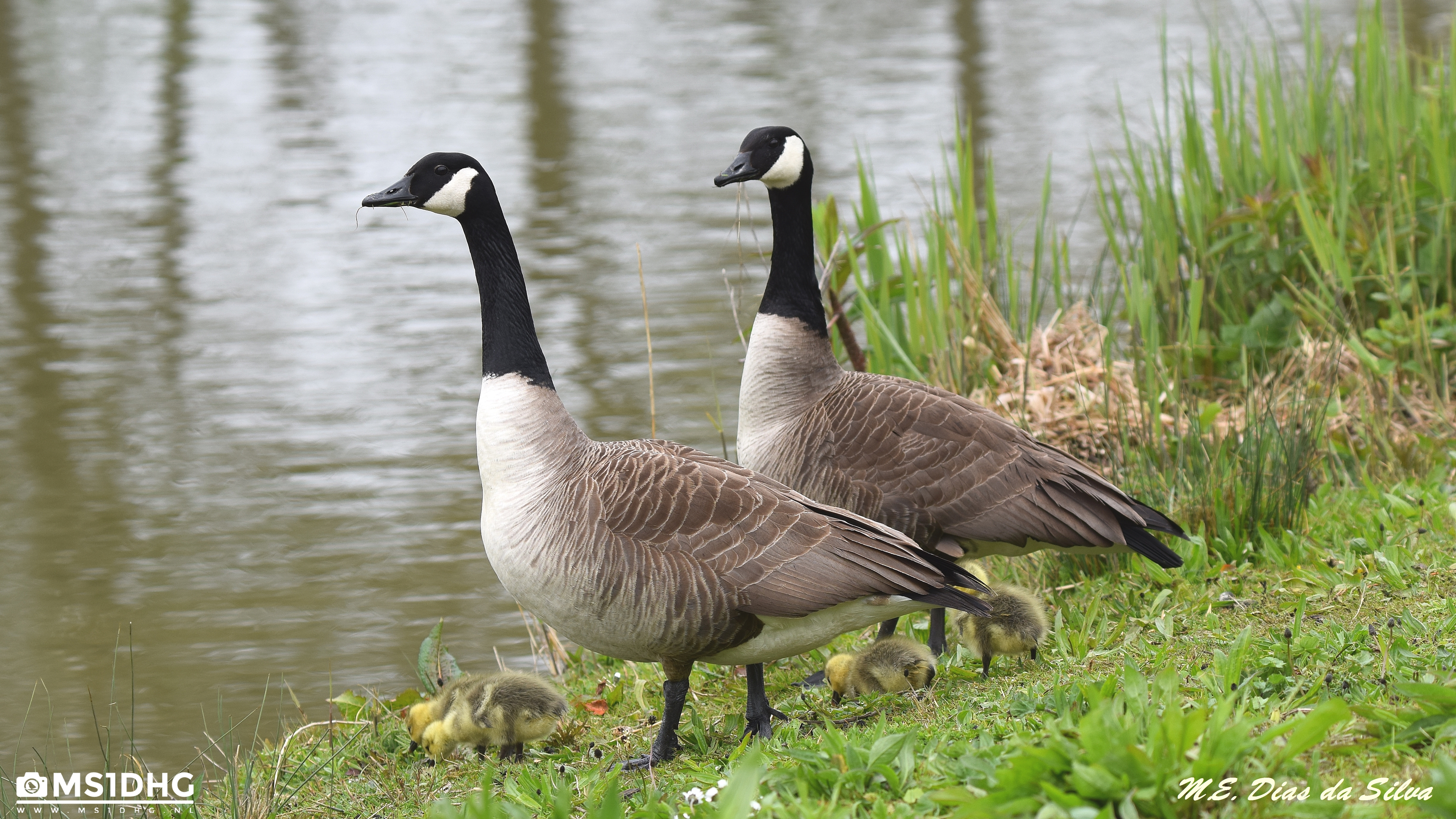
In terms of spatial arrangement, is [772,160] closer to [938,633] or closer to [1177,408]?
[938,633]

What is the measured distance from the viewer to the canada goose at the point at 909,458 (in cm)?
511

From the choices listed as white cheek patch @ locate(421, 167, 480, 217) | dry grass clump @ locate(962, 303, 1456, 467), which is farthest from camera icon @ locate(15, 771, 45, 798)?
dry grass clump @ locate(962, 303, 1456, 467)

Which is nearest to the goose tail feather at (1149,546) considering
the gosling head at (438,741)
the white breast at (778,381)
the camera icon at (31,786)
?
the white breast at (778,381)

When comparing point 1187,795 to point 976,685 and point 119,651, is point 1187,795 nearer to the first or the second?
point 976,685

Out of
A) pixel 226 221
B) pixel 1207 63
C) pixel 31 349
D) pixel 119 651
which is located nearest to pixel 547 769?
pixel 119 651

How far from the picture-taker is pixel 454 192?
5027 mm

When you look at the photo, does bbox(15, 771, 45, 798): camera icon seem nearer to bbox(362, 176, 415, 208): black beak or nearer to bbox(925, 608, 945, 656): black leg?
bbox(362, 176, 415, 208): black beak

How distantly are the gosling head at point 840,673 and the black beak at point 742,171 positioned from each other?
2071 mm

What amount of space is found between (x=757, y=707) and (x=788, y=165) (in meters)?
2.52

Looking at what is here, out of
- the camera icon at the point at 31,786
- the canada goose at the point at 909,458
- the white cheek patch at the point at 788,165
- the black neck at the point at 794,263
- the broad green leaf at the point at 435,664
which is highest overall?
the white cheek patch at the point at 788,165

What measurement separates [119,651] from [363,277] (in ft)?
19.6

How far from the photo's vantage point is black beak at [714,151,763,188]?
5738mm

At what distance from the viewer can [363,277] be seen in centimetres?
1226

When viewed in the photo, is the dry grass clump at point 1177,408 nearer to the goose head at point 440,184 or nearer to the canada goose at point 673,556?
the canada goose at point 673,556
